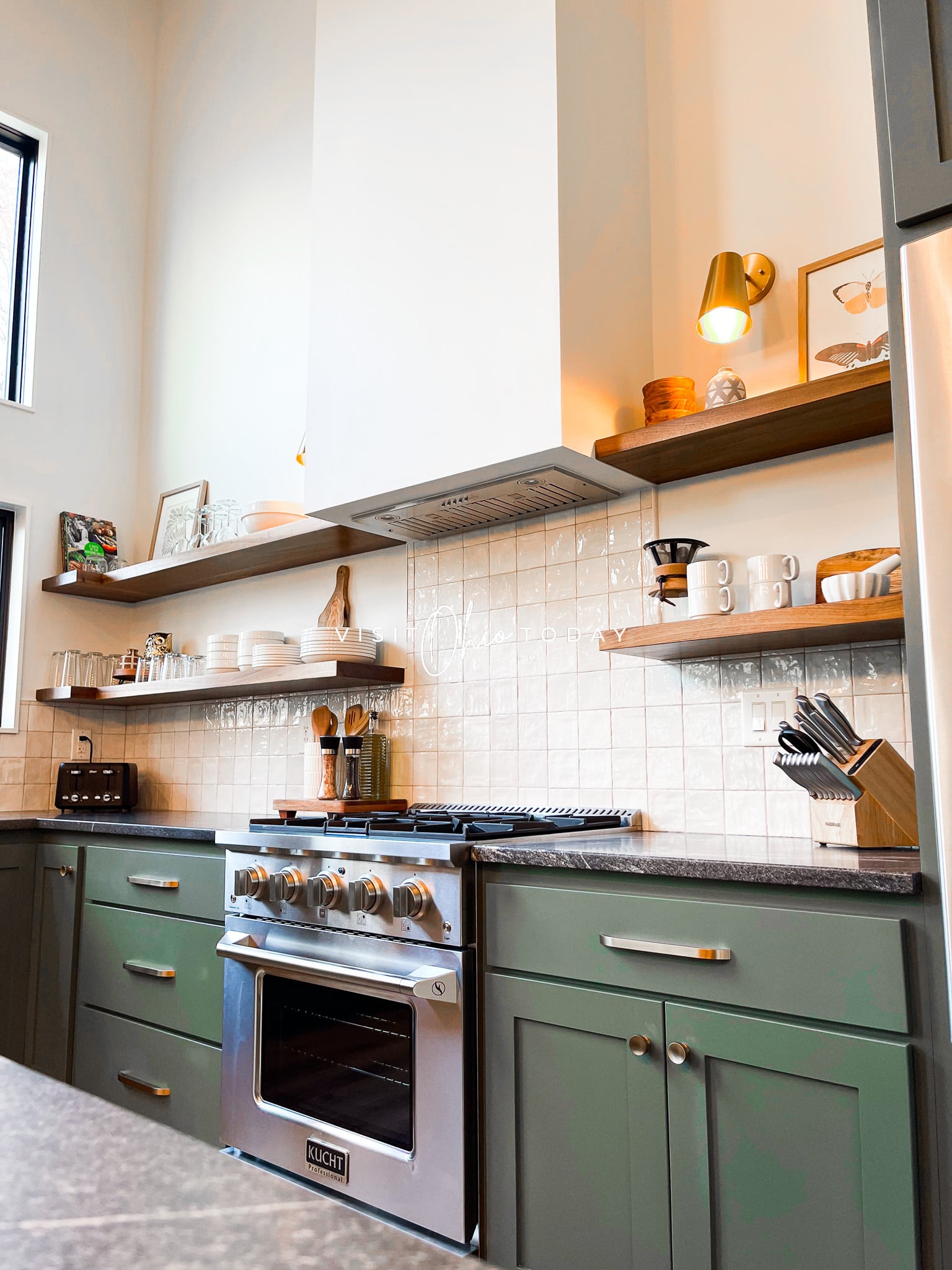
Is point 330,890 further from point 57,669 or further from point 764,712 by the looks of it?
point 57,669

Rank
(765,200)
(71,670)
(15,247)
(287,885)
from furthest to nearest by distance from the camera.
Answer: (15,247) < (71,670) < (765,200) < (287,885)

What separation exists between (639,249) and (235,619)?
195cm

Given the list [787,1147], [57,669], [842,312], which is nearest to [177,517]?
[57,669]

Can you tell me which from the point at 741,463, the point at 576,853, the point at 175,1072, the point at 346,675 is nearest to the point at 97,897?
the point at 175,1072

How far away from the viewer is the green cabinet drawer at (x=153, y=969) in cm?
244

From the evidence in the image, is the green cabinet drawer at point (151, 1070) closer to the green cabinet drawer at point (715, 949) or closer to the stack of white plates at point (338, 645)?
the green cabinet drawer at point (715, 949)

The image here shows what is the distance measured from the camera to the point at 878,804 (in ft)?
5.62

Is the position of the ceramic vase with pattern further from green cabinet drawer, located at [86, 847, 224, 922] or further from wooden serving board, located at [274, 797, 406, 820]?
green cabinet drawer, located at [86, 847, 224, 922]

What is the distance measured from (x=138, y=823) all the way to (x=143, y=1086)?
710 millimetres

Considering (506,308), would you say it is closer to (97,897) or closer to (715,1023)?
(715,1023)

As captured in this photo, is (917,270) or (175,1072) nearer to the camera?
(917,270)

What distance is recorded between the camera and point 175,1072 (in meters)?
2.48

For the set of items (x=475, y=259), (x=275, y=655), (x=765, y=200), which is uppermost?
(x=765, y=200)

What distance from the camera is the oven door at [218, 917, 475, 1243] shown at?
6.04ft
